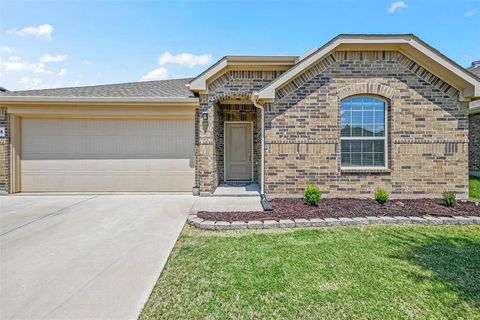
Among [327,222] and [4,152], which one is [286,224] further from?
[4,152]

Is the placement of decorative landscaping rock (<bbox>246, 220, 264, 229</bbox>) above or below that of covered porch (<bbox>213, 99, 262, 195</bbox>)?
Result: below

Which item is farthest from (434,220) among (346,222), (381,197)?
(346,222)

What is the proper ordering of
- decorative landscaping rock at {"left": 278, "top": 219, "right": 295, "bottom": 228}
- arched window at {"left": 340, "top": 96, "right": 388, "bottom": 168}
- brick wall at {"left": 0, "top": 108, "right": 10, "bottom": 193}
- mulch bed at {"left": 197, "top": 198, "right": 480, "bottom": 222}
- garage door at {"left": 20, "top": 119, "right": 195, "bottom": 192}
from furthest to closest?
garage door at {"left": 20, "top": 119, "right": 195, "bottom": 192} → brick wall at {"left": 0, "top": 108, "right": 10, "bottom": 193} → arched window at {"left": 340, "top": 96, "right": 388, "bottom": 168} → mulch bed at {"left": 197, "top": 198, "right": 480, "bottom": 222} → decorative landscaping rock at {"left": 278, "top": 219, "right": 295, "bottom": 228}

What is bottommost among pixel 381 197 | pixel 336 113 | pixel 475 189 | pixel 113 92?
pixel 475 189

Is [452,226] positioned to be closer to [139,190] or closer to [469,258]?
[469,258]

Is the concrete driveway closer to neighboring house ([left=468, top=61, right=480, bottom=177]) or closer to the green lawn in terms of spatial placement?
the green lawn

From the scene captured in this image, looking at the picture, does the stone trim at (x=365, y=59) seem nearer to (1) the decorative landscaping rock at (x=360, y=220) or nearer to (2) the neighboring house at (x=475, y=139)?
(1) the decorative landscaping rock at (x=360, y=220)

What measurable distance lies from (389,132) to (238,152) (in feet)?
17.2

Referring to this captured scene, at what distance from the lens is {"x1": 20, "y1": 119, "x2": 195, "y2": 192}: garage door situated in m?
8.25

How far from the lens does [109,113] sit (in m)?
8.05

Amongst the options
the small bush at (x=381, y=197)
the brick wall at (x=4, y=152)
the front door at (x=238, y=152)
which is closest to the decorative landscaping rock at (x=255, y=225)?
the small bush at (x=381, y=197)

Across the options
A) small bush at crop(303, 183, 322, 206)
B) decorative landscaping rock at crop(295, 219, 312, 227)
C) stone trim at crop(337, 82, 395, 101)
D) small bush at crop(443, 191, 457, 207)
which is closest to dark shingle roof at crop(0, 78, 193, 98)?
stone trim at crop(337, 82, 395, 101)

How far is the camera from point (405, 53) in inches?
266

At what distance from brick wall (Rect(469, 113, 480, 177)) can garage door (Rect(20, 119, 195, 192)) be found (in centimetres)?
1212
